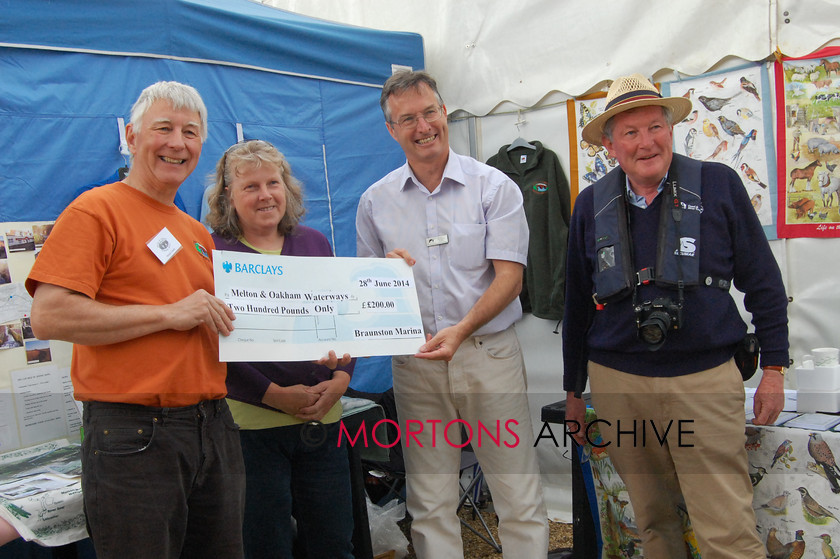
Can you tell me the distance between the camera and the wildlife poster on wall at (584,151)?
4242mm

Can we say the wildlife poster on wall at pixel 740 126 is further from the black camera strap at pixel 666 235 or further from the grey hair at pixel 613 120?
the black camera strap at pixel 666 235

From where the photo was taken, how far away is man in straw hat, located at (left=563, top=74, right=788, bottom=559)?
229 cm

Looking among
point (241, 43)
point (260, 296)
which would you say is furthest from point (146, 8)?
point (260, 296)

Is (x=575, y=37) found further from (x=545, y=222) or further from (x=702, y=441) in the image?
(x=702, y=441)

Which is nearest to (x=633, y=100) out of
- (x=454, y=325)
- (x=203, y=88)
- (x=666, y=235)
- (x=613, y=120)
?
(x=613, y=120)

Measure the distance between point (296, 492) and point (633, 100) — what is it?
192cm

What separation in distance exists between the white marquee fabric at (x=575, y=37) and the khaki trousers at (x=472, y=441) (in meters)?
2.13

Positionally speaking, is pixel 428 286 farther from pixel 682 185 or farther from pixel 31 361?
pixel 31 361

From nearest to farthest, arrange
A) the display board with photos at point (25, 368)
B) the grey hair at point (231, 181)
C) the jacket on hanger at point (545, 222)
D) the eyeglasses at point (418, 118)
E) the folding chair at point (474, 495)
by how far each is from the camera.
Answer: the grey hair at point (231, 181), the eyeglasses at point (418, 118), the display board with photos at point (25, 368), the folding chair at point (474, 495), the jacket on hanger at point (545, 222)

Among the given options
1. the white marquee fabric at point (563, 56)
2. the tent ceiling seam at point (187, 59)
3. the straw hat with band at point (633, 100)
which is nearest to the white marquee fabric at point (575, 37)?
the white marquee fabric at point (563, 56)

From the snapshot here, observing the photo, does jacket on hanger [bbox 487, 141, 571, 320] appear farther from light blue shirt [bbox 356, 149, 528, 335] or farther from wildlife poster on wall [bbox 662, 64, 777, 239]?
light blue shirt [bbox 356, 149, 528, 335]

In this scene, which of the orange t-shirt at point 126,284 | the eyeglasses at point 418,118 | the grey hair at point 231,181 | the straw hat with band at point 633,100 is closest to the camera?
the orange t-shirt at point 126,284

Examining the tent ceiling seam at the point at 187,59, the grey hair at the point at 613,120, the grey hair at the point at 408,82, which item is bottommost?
the grey hair at the point at 613,120

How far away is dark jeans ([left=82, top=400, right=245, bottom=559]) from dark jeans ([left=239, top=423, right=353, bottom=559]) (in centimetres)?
48
